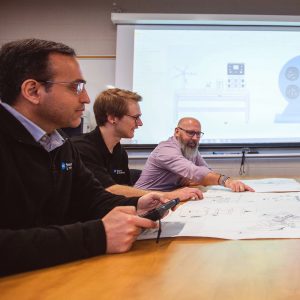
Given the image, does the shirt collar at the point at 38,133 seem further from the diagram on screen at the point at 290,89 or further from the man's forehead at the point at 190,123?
the diagram on screen at the point at 290,89

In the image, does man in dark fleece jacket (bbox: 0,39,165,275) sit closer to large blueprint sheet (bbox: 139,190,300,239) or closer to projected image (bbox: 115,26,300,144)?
large blueprint sheet (bbox: 139,190,300,239)

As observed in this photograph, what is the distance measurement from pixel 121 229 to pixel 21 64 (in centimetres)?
57

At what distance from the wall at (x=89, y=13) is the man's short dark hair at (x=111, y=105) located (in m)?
1.30

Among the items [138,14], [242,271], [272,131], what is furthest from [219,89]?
[242,271]

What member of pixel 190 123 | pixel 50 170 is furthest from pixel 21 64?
pixel 190 123

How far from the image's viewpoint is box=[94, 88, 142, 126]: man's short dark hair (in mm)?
2033

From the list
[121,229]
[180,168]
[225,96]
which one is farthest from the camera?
[225,96]

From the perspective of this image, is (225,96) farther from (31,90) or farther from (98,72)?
(31,90)

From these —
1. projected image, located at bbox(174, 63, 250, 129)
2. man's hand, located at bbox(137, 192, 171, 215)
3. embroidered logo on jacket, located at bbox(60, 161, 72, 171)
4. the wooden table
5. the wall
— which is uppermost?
the wall

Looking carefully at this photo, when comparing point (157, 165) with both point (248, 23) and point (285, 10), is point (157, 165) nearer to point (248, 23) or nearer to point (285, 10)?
point (248, 23)

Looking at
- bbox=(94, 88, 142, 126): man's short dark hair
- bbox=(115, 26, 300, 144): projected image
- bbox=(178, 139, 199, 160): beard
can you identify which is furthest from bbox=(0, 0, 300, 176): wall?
bbox=(94, 88, 142, 126): man's short dark hair

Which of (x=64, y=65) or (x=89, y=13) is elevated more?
(x=89, y=13)

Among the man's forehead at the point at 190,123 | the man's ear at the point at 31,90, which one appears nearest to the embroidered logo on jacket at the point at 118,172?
the man's forehead at the point at 190,123

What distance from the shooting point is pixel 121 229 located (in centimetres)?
76
